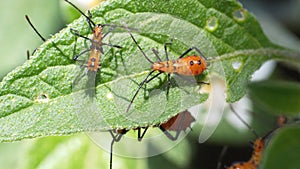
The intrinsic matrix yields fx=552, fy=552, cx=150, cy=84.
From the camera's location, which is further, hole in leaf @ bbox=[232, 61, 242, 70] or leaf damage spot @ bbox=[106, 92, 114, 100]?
hole in leaf @ bbox=[232, 61, 242, 70]

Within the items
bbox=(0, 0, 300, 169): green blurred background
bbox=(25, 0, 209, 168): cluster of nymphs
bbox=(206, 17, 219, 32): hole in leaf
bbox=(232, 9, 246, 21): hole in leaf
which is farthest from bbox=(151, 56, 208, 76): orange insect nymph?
bbox=(0, 0, 300, 169): green blurred background

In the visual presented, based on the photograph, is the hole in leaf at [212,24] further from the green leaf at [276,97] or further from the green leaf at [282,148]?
the green leaf at [276,97]

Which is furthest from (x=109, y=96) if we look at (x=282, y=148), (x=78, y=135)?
(x=78, y=135)

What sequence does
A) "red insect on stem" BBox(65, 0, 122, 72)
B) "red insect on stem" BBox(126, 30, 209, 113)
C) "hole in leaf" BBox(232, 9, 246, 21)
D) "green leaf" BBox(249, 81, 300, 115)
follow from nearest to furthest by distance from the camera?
"red insect on stem" BBox(65, 0, 122, 72)
"red insect on stem" BBox(126, 30, 209, 113)
"hole in leaf" BBox(232, 9, 246, 21)
"green leaf" BBox(249, 81, 300, 115)

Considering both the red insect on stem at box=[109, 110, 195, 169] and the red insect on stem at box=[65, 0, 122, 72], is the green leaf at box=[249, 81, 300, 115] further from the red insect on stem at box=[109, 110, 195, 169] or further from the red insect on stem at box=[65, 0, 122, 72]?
the red insect on stem at box=[65, 0, 122, 72]

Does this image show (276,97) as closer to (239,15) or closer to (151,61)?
(239,15)

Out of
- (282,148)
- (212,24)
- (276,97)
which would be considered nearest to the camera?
(212,24)

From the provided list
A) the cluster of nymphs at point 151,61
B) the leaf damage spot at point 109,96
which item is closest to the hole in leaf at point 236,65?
the cluster of nymphs at point 151,61

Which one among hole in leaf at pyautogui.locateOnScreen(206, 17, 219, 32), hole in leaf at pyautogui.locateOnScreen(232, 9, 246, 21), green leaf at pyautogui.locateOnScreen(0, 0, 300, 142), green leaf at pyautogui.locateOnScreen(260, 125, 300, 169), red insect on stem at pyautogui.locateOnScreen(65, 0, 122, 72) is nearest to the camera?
green leaf at pyautogui.locateOnScreen(0, 0, 300, 142)
